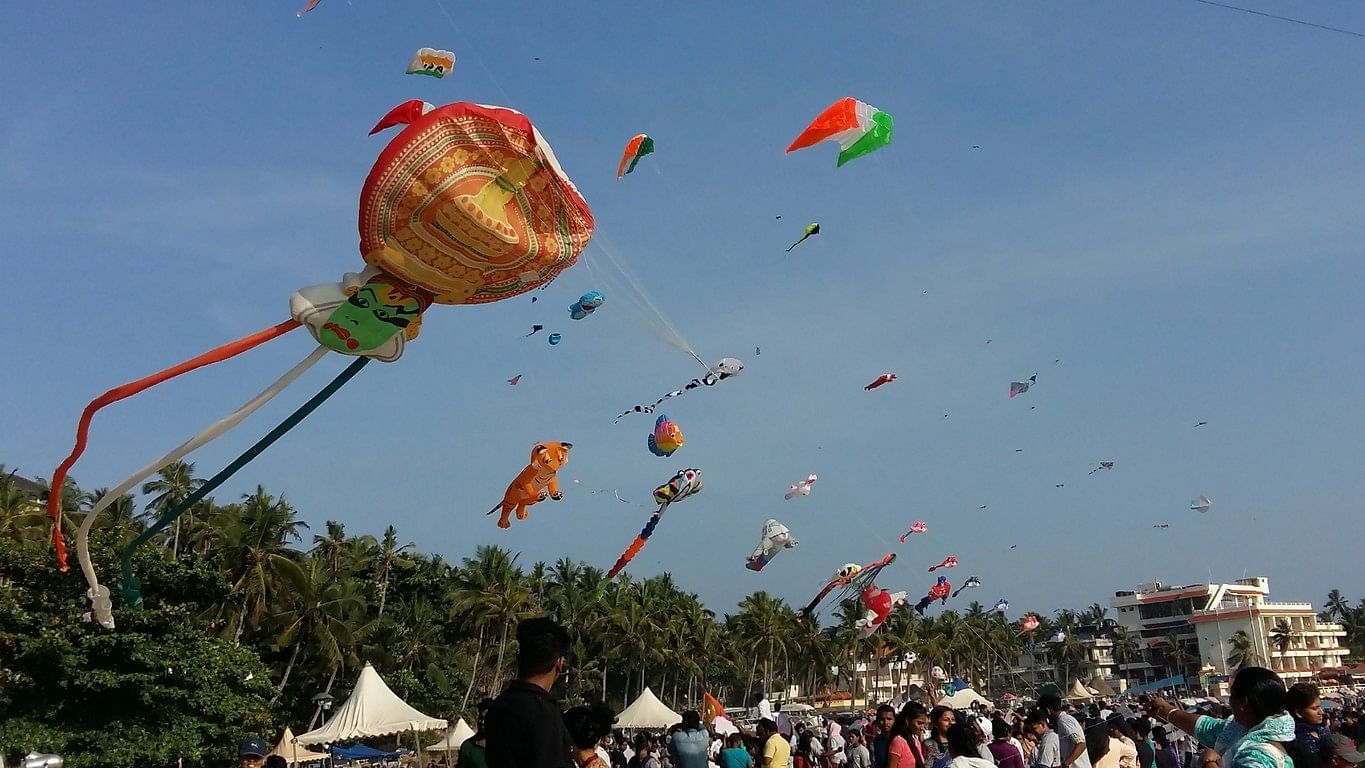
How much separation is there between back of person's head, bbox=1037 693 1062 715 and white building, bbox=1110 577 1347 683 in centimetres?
8721

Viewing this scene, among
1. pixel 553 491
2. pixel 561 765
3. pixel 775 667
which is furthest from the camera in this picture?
pixel 775 667

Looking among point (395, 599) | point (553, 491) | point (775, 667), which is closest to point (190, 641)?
point (553, 491)

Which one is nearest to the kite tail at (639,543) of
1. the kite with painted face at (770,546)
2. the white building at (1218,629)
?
the kite with painted face at (770,546)

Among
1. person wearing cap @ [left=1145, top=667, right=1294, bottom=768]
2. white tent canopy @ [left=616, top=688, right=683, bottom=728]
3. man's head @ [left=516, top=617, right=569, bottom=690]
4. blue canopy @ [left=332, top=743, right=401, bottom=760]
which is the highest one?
man's head @ [left=516, top=617, right=569, bottom=690]

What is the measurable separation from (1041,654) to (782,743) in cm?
9579

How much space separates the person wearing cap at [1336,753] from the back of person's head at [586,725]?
288 cm

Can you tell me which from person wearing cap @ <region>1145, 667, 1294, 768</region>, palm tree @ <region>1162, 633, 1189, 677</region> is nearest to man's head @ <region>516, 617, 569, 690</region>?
person wearing cap @ <region>1145, 667, 1294, 768</region>

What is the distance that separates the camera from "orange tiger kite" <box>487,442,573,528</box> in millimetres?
17422

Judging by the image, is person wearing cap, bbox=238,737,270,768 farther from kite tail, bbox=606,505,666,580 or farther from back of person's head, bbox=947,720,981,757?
kite tail, bbox=606,505,666,580

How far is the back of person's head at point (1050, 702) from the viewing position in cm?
826

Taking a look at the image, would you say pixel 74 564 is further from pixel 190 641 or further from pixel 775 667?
pixel 775 667

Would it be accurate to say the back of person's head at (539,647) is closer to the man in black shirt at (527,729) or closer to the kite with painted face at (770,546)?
the man in black shirt at (527,729)

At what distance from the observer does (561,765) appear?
344cm

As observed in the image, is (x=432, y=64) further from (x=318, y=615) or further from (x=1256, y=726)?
(x=318, y=615)
